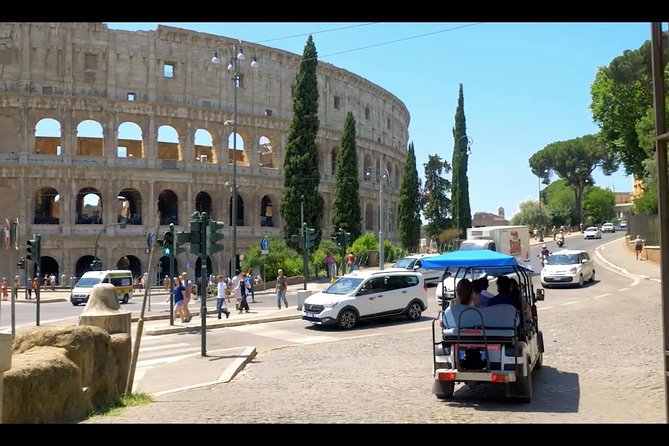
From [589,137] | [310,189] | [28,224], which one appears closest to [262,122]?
[310,189]

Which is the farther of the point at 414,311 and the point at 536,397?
the point at 414,311

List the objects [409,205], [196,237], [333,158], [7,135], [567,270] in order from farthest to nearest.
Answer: [409,205] → [333,158] → [7,135] → [567,270] → [196,237]

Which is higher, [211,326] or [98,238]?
[98,238]

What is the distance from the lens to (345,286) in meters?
20.0

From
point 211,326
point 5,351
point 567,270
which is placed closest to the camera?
point 5,351

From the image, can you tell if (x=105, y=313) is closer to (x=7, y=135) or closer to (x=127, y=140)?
(x=7, y=135)

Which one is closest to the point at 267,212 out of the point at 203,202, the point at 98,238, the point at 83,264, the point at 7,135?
the point at 203,202

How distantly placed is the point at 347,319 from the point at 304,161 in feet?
93.4

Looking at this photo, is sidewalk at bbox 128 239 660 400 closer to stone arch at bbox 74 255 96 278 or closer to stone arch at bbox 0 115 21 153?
stone arch at bbox 74 255 96 278

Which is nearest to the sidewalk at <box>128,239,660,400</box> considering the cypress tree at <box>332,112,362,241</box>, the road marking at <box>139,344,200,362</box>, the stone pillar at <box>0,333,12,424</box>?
the road marking at <box>139,344,200,362</box>

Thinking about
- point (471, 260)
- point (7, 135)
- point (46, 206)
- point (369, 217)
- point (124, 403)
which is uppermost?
point (7, 135)
